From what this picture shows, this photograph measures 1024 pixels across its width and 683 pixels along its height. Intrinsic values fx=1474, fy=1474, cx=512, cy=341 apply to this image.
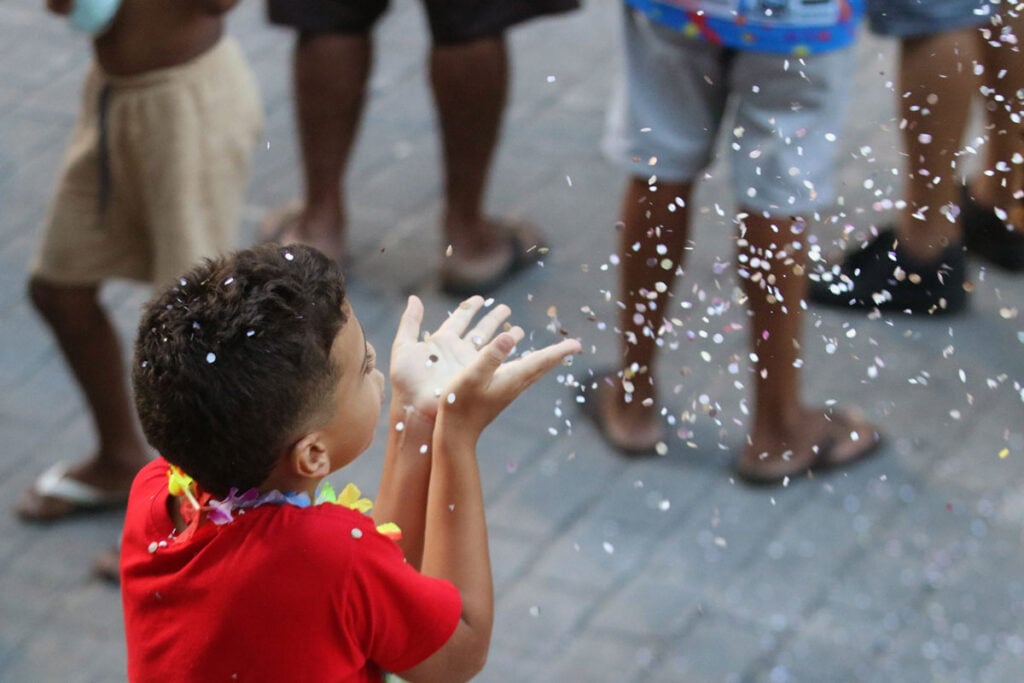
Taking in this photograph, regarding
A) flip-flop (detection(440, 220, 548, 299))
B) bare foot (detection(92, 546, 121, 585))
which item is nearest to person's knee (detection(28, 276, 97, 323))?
bare foot (detection(92, 546, 121, 585))

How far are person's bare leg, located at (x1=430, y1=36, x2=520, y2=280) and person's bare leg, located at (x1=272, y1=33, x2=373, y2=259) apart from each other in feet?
0.75

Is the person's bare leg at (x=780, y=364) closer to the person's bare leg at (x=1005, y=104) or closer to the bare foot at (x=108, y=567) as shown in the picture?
the person's bare leg at (x=1005, y=104)

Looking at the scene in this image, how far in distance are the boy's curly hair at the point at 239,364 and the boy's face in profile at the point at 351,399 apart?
0.01m

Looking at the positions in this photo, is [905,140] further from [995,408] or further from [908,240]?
[995,408]

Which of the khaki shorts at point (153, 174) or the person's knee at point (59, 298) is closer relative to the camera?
the khaki shorts at point (153, 174)

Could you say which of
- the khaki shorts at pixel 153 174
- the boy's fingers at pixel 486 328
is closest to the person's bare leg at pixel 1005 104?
the boy's fingers at pixel 486 328

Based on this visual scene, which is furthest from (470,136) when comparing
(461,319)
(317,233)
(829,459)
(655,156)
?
(461,319)

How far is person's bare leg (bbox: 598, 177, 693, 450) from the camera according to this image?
9.33 feet

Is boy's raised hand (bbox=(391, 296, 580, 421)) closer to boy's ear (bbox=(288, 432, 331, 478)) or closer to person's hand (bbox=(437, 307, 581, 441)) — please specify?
person's hand (bbox=(437, 307, 581, 441))

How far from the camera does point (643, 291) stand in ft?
9.30

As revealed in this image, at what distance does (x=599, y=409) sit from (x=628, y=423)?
95 millimetres

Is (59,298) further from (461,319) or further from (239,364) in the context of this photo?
(239,364)

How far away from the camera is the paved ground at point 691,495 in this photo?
268 centimetres

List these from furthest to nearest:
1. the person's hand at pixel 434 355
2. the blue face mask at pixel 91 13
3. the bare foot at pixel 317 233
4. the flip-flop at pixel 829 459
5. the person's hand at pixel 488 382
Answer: the bare foot at pixel 317 233 < the flip-flop at pixel 829 459 < the blue face mask at pixel 91 13 < the person's hand at pixel 434 355 < the person's hand at pixel 488 382
